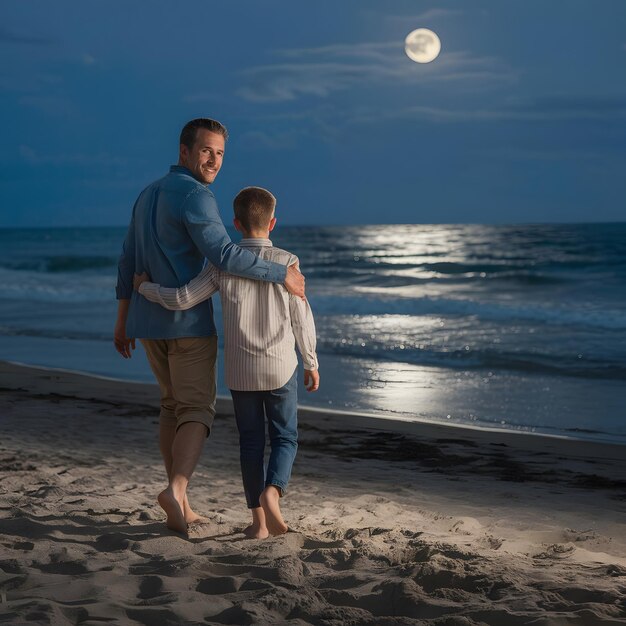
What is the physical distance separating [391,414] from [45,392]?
3226mm

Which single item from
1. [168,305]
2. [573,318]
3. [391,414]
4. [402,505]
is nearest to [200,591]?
[168,305]

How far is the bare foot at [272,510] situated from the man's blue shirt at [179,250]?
717 millimetres

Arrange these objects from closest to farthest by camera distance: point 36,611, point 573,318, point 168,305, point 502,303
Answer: point 36,611, point 168,305, point 573,318, point 502,303

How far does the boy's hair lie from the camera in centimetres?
354

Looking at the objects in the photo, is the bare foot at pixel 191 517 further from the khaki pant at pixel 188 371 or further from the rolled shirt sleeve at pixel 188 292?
the rolled shirt sleeve at pixel 188 292

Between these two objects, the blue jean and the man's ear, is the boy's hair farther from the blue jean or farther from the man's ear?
the blue jean

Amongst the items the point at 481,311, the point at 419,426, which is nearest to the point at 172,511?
the point at 419,426

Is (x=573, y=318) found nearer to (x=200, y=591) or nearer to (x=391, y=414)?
(x=391, y=414)

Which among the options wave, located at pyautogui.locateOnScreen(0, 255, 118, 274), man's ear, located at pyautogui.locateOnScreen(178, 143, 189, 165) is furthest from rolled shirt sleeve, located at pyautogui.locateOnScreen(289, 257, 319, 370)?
wave, located at pyautogui.locateOnScreen(0, 255, 118, 274)

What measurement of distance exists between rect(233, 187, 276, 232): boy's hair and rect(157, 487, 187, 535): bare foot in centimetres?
117

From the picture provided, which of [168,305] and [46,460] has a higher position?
[168,305]

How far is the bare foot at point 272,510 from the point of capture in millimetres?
3654

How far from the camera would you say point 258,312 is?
3.58 m

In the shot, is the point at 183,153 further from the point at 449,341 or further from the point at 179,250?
the point at 449,341
